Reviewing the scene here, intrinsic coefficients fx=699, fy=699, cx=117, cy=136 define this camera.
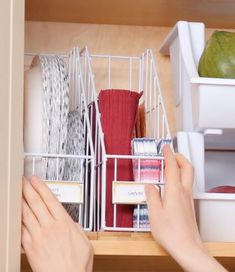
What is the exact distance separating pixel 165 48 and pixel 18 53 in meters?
0.54

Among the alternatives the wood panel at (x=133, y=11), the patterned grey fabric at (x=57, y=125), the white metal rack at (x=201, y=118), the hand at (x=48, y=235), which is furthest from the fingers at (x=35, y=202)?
the wood panel at (x=133, y=11)

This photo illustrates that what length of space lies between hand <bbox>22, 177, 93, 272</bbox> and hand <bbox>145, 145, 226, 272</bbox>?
0.10m

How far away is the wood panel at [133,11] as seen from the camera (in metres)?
1.19

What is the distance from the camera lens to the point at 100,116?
1048 mm

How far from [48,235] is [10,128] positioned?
0.53 feet

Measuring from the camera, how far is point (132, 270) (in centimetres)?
125

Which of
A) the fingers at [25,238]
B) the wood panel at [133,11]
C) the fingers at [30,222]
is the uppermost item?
the wood panel at [133,11]

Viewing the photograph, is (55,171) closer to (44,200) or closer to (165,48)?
(44,200)

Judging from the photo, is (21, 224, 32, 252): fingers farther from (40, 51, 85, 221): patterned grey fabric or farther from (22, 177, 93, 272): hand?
(40, 51, 85, 221): patterned grey fabric

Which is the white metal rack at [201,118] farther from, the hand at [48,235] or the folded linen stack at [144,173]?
the hand at [48,235]

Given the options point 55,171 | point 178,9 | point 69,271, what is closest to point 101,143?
point 55,171

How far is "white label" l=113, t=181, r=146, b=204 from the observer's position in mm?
932

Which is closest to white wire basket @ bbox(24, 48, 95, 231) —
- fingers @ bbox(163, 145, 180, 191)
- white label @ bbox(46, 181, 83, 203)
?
white label @ bbox(46, 181, 83, 203)

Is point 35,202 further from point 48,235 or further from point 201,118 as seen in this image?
point 201,118
